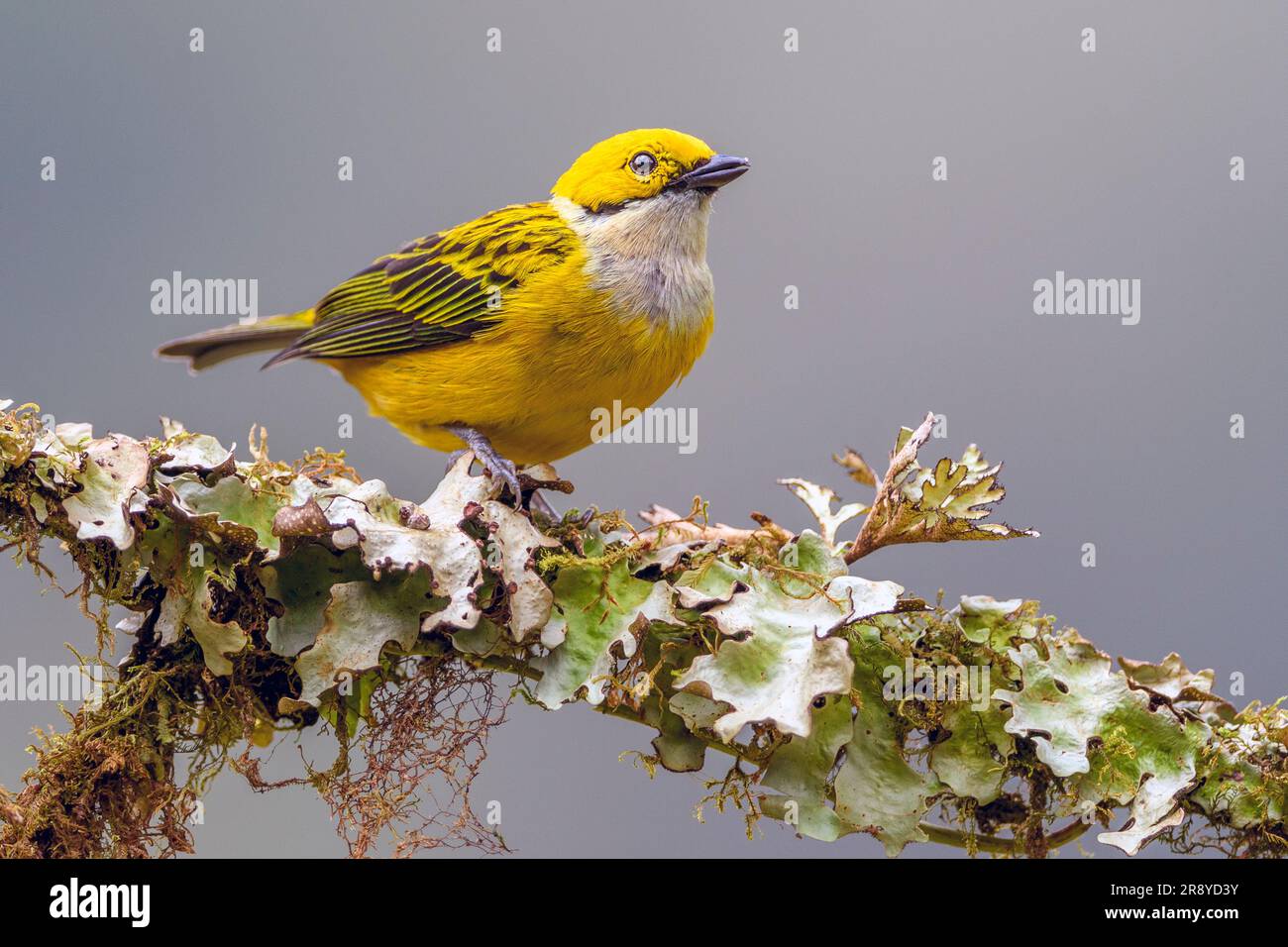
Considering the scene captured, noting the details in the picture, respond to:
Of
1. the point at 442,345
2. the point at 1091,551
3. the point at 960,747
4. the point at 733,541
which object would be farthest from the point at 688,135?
the point at 960,747

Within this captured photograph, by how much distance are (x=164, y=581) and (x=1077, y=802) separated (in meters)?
1.76

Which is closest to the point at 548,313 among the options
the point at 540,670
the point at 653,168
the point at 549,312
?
the point at 549,312

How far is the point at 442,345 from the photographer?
11.5 ft

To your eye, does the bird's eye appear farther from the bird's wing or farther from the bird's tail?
the bird's tail

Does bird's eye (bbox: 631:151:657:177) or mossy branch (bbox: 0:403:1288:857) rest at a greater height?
bird's eye (bbox: 631:151:657:177)

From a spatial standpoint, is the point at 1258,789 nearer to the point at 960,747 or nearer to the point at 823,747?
the point at 960,747

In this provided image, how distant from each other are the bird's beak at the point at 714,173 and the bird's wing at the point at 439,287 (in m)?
0.40

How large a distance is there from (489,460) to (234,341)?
1.65 meters

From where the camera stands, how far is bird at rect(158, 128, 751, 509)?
331cm

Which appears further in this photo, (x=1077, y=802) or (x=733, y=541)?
(x=733, y=541)

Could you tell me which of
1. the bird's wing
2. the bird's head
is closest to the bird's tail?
the bird's wing

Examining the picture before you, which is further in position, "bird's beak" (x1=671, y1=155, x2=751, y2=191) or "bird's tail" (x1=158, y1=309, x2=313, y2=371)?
"bird's tail" (x1=158, y1=309, x2=313, y2=371)

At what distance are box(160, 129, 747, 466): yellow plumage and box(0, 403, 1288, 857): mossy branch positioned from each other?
1015 millimetres

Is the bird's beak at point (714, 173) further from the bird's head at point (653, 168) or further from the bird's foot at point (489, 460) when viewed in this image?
the bird's foot at point (489, 460)
